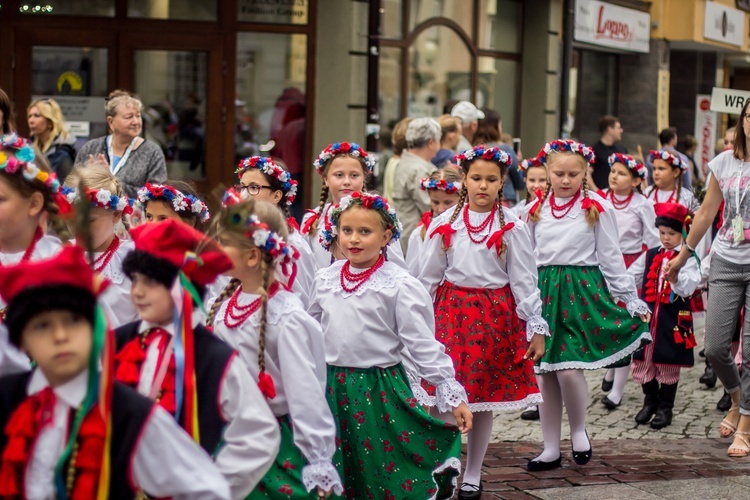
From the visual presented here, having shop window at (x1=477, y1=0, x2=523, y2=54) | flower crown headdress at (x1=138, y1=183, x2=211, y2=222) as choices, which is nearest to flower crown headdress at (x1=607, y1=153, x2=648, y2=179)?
flower crown headdress at (x1=138, y1=183, x2=211, y2=222)

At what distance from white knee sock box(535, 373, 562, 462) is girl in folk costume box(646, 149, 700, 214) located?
3715 millimetres

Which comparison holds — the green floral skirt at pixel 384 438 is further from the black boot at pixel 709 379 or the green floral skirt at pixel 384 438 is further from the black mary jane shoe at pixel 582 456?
the black boot at pixel 709 379

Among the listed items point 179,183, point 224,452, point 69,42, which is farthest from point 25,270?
point 69,42

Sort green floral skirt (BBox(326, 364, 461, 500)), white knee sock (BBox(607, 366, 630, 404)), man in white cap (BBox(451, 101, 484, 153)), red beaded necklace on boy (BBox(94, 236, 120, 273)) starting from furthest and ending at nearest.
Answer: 1. man in white cap (BBox(451, 101, 484, 153))
2. white knee sock (BBox(607, 366, 630, 404))
3. red beaded necklace on boy (BBox(94, 236, 120, 273))
4. green floral skirt (BBox(326, 364, 461, 500))

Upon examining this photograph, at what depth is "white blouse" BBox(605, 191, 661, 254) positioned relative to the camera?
9.91m

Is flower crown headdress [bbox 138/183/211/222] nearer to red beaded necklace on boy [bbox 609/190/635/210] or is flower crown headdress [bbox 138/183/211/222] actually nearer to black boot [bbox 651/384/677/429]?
black boot [bbox 651/384/677/429]

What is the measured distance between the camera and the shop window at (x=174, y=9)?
13.5 metres

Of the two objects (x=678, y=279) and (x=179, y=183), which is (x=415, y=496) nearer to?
(x=179, y=183)

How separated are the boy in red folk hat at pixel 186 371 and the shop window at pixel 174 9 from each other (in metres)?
10.4

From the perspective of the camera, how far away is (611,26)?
843 inches

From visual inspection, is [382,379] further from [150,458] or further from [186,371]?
[150,458]

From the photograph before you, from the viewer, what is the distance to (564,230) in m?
7.54

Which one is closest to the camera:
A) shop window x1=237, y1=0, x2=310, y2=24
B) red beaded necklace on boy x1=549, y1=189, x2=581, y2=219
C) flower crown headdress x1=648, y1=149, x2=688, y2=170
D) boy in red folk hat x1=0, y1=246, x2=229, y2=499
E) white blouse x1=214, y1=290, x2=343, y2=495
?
boy in red folk hat x1=0, y1=246, x2=229, y2=499

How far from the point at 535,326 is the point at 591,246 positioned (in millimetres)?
1183
